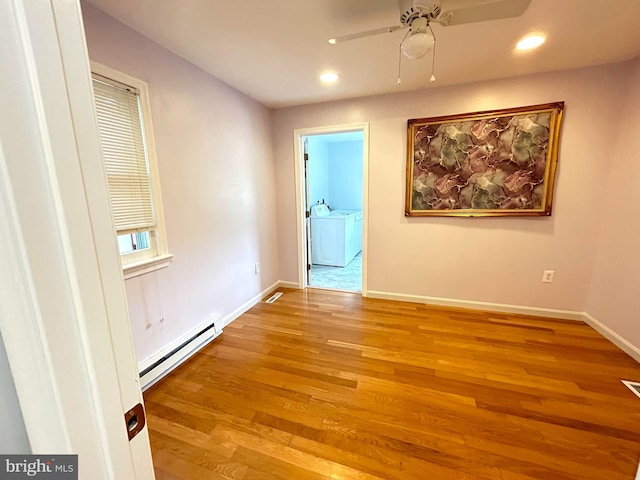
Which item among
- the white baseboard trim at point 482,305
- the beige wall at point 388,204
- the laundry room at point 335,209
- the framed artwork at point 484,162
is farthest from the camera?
the laundry room at point 335,209

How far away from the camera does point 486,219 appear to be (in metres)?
2.76

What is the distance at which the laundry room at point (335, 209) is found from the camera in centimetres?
430

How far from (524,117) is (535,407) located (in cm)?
240

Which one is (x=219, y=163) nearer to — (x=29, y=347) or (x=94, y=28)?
(x=94, y=28)

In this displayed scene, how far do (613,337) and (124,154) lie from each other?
13.2ft

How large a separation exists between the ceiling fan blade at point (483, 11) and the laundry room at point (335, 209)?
2224mm

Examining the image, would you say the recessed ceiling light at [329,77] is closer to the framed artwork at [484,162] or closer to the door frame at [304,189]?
the door frame at [304,189]

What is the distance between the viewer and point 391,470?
1297mm

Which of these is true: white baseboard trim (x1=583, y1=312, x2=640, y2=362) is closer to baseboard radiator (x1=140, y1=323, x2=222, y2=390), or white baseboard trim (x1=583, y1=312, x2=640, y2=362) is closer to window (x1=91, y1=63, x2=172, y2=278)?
baseboard radiator (x1=140, y1=323, x2=222, y2=390)

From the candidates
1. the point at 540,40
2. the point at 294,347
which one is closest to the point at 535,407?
the point at 294,347

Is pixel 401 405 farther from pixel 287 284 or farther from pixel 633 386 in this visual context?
pixel 287 284

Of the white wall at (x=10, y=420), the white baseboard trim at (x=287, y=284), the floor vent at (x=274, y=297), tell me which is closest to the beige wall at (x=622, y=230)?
the white baseboard trim at (x=287, y=284)

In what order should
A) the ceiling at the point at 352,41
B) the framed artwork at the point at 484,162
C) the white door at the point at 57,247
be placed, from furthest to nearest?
the framed artwork at the point at 484,162 < the ceiling at the point at 352,41 < the white door at the point at 57,247

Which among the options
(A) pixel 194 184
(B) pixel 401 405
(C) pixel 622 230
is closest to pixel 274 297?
(A) pixel 194 184
